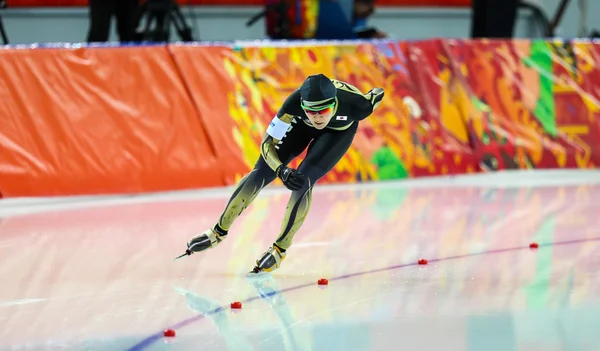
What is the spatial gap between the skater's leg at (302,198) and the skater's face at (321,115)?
0.27 meters

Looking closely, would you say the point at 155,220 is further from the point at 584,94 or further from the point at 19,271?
the point at 584,94

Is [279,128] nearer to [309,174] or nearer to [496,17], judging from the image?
[309,174]

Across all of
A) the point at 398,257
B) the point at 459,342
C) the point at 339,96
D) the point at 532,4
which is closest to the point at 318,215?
the point at 398,257

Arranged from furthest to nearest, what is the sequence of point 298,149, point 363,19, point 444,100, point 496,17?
point 363,19 < point 496,17 < point 444,100 < point 298,149

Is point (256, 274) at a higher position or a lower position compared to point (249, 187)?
lower

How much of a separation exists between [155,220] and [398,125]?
3.33 metres

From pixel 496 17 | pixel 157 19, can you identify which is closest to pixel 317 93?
Answer: pixel 157 19

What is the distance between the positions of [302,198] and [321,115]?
52 centimetres

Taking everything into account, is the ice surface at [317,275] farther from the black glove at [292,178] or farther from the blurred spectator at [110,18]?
the blurred spectator at [110,18]

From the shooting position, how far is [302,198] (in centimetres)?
529

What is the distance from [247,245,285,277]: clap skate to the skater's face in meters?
0.78

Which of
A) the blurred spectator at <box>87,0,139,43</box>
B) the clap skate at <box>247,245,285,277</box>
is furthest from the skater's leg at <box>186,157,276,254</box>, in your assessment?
the blurred spectator at <box>87,0,139,43</box>

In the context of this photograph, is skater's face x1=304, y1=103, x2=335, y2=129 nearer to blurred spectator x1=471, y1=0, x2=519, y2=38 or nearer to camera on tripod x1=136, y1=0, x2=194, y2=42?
camera on tripod x1=136, y1=0, x2=194, y2=42

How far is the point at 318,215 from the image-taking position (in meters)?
7.59
